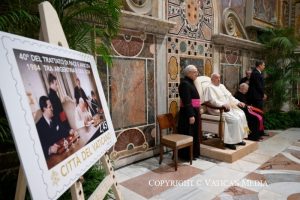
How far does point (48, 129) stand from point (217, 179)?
2.68 meters

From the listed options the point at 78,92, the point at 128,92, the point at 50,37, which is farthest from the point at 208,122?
the point at 50,37

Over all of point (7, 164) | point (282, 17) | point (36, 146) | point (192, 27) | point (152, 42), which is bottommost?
point (7, 164)

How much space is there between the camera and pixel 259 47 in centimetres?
725

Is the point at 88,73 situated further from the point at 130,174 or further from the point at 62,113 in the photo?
the point at 130,174

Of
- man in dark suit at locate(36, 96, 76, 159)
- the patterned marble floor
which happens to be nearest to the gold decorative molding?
the patterned marble floor

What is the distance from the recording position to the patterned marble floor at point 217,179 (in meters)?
2.92

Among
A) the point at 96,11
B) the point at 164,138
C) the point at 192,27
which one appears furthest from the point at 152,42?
the point at 96,11

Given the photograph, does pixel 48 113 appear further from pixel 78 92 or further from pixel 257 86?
pixel 257 86

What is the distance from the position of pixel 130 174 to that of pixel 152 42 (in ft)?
7.48

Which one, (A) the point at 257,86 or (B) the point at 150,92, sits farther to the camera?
(A) the point at 257,86

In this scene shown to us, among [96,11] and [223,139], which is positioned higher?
[96,11]

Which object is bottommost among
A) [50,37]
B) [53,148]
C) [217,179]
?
[217,179]

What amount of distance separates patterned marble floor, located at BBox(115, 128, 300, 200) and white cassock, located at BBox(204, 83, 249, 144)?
412mm

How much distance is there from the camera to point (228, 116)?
434 cm
